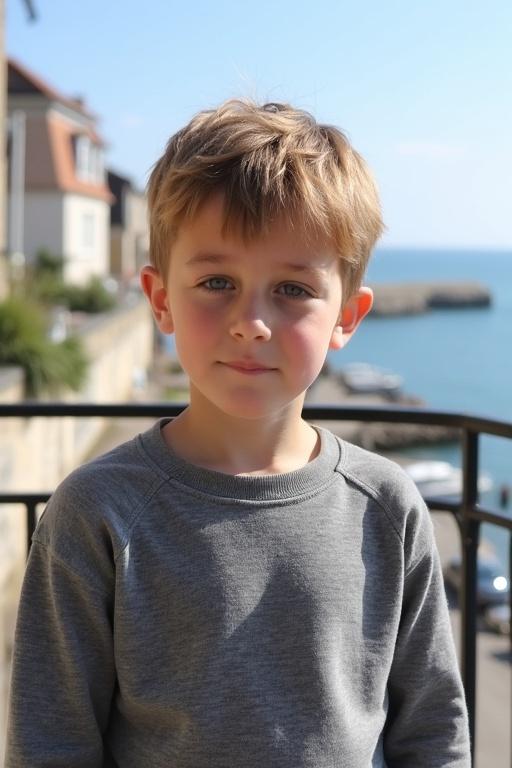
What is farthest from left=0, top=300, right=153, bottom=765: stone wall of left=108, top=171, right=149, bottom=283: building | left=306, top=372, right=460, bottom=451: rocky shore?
left=108, top=171, right=149, bottom=283: building

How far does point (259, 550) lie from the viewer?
1.28m

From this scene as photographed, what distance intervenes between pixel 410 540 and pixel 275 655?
0.26 meters

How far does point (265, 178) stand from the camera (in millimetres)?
1268

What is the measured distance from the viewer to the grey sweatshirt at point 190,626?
4.13ft

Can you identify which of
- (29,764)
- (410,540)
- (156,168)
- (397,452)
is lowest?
(397,452)

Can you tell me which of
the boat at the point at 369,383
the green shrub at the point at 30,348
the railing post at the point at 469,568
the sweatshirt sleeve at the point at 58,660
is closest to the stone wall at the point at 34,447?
the green shrub at the point at 30,348

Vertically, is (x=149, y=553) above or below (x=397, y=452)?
above

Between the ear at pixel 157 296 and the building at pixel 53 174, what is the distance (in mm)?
31364

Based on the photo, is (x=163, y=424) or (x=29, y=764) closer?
(x=29, y=764)

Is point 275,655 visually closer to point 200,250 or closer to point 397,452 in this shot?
point 200,250

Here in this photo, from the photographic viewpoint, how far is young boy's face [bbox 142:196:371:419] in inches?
50.6

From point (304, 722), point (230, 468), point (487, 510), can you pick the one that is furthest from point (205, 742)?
point (487, 510)

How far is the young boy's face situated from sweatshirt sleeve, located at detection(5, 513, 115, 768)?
0.27 metres

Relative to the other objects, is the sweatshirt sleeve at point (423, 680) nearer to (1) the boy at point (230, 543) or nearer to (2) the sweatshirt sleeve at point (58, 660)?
(1) the boy at point (230, 543)
